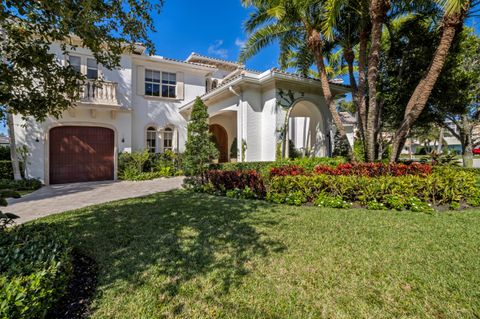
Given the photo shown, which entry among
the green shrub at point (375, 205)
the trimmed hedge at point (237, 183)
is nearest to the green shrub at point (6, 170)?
the trimmed hedge at point (237, 183)

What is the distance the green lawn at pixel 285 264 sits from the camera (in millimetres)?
2486

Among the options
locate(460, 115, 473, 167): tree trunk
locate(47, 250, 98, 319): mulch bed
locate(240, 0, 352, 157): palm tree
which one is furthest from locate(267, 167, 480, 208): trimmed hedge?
locate(460, 115, 473, 167): tree trunk

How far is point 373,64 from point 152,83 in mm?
12402

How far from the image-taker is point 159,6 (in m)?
4.21

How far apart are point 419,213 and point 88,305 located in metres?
6.59

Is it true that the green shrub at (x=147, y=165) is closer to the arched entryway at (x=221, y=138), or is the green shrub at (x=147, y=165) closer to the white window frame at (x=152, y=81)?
the white window frame at (x=152, y=81)

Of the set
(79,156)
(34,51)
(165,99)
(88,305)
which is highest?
(165,99)

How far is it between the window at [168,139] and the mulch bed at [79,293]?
1234 cm

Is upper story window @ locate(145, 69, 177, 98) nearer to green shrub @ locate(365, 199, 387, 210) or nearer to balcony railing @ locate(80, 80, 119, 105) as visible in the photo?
balcony railing @ locate(80, 80, 119, 105)

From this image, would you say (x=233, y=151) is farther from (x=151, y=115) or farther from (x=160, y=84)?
(x=160, y=84)

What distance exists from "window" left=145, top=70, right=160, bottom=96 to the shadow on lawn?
10300 mm

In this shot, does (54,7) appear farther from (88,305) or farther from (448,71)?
(448,71)

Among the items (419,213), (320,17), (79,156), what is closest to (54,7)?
(419,213)

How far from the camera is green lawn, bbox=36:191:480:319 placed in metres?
2.49
